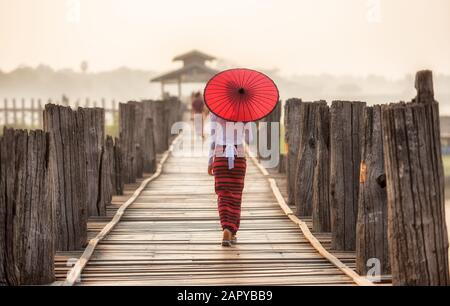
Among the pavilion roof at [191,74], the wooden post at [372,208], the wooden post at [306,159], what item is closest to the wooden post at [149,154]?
the wooden post at [306,159]

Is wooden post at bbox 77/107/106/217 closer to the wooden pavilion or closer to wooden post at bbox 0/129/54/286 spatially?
wooden post at bbox 0/129/54/286

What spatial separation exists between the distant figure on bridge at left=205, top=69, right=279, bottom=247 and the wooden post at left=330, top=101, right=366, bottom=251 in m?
0.62

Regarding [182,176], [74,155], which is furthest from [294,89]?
[74,155]

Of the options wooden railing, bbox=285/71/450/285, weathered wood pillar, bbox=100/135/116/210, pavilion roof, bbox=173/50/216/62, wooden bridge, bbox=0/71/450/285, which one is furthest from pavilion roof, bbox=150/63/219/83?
wooden railing, bbox=285/71/450/285

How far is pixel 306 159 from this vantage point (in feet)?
35.8

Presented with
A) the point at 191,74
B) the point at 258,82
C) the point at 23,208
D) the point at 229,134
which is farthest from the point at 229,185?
the point at 191,74

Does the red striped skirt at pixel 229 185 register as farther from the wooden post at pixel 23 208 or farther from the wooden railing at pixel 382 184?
the wooden post at pixel 23 208

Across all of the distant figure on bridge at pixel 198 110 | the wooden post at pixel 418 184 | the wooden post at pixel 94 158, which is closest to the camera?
the wooden post at pixel 418 184

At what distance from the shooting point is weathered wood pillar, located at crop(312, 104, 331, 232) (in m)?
9.49

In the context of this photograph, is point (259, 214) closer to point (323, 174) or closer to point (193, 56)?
point (323, 174)

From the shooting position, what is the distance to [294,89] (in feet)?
390

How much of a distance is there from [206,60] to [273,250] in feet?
161

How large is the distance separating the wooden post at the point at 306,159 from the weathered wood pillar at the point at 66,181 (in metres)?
2.73

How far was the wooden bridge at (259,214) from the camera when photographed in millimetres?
6148
